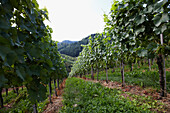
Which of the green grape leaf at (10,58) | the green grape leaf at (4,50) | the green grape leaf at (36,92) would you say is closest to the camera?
the green grape leaf at (4,50)

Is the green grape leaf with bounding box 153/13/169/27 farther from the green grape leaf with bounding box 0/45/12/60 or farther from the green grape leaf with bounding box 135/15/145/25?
the green grape leaf with bounding box 0/45/12/60

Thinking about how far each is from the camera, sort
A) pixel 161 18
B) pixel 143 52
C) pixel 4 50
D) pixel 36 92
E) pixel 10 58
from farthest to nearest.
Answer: pixel 143 52
pixel 161 18
pixel 36 92
pixel 10 58
pixel 4 50

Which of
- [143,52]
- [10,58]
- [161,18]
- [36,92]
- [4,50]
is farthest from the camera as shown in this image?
[143,52]

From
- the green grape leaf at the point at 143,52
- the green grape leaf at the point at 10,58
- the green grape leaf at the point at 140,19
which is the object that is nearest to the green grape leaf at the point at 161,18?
the green grape leaf at the point at 140,19

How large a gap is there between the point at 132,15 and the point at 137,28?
613mm

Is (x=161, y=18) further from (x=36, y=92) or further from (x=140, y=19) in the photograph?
(x=36, y=92)

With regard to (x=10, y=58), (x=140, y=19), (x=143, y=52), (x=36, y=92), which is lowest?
(x=36, y=92)

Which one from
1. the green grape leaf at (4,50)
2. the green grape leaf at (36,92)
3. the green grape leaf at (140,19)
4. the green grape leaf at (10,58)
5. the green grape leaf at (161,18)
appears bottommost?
the green grape leaf at (36,92)

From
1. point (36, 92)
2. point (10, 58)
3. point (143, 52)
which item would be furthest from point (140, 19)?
point (36, 92)

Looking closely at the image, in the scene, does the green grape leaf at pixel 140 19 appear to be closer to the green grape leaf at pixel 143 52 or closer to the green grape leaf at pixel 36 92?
the green grape leaf at pixel 143 52

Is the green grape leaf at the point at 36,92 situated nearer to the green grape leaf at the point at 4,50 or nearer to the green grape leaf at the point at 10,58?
the green grape leaf at the point at 10,58

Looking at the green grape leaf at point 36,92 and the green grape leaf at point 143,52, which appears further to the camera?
the green grape leaf at point 143,52

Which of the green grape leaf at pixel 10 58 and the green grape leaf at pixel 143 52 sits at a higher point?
the green grape leaf at pixel 143 52

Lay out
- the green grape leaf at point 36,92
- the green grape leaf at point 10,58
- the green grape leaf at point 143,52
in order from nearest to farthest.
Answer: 1. the green grape leaf at point 10,58
2. the green grape leaf at point 36,92
3. the green grape leaf at point 143,52
